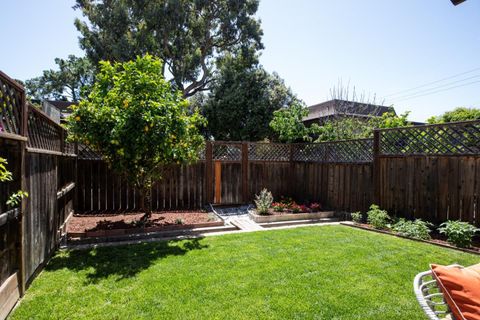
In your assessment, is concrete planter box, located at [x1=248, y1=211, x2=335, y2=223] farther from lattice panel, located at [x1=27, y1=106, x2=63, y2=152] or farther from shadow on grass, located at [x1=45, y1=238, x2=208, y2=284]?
lattice panel, located at [x1=27, y1=106, x2=63, y2=152]

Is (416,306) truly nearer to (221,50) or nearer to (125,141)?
(125,141)

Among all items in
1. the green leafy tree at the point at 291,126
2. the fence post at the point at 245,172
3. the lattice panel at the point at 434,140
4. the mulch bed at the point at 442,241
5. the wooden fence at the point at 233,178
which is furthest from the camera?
the green leafy tree at the point at 291,126

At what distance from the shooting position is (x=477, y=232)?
4719 millimetres

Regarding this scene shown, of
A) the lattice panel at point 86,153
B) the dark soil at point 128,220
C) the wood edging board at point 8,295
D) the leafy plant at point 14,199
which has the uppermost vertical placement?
the lattice panel at point 86,153

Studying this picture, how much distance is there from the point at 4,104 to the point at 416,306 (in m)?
4.46

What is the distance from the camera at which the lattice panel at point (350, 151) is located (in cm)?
669

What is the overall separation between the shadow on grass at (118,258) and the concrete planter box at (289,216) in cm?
223

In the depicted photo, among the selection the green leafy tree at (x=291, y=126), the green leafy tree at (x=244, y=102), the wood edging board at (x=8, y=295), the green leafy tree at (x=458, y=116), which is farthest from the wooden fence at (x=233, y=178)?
the green leafy tree at (x=244, y=102)

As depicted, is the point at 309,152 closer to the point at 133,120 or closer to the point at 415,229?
the point at 415,229

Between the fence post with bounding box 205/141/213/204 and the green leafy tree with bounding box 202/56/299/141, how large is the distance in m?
6.34

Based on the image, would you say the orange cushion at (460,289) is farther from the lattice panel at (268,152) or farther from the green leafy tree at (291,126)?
the green leafy tree at (291,126)

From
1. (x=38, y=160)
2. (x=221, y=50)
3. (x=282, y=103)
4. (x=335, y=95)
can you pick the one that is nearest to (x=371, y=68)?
(x=335, y=95)

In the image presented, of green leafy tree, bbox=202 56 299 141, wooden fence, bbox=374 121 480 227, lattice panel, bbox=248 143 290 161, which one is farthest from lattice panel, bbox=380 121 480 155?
green leafy tree, bbox=202 56 299 141

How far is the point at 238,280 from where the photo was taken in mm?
3273
